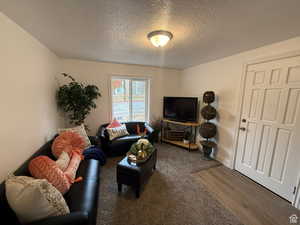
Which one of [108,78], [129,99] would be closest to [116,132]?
[129,99]

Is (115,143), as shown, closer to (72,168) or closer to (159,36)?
(72,168)

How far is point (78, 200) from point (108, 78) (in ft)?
9.37

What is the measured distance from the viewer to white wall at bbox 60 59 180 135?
3119 millimetres

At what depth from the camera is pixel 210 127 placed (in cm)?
279

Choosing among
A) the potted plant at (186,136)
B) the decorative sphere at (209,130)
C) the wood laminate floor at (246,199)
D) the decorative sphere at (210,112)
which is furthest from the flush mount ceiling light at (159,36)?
the potted plant at (186,136)

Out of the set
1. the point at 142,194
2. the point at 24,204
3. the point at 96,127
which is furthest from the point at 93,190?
the point at 96,127

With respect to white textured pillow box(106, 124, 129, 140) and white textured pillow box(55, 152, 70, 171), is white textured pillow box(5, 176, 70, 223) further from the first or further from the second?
white textured pillow box(106, 124, 129, 140)

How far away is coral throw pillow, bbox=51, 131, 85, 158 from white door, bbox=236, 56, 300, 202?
119 inches

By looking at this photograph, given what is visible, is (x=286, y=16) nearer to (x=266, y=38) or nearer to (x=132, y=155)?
(x=266, y=38)

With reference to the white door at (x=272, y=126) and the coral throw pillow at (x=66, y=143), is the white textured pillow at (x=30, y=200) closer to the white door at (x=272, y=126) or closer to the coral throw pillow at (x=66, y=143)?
the coral throw pillow at (x=66, y=143)

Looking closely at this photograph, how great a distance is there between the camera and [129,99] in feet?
12.6

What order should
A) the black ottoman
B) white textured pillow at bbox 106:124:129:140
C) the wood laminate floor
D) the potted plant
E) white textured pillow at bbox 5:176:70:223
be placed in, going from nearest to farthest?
white textured pillow at bbox 5:176:70:223
the wood laminate floor
the black ottoman
white textured pillow at bbox 106:124:129:140
the potted plant

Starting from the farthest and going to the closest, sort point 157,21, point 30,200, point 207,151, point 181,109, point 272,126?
point 181,109, point 207,151, point 272,126, point 157,21, point 30,200

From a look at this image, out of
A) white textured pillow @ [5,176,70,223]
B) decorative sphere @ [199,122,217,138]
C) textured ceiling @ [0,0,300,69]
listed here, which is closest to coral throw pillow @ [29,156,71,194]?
white textured pillow @ [5,176,70,223]
